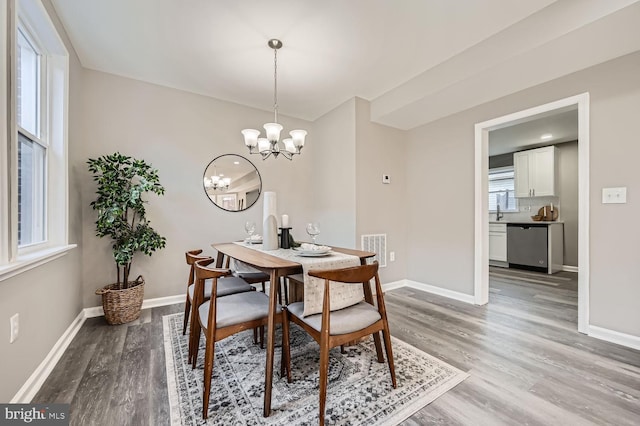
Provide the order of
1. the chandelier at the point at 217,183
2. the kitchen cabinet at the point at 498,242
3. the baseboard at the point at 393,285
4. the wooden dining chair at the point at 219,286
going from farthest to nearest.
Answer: the kitchen cabinet at the point at 498,242 < the baseboard at the point at 393,285 < the chandelier at the point at 217,183 < the wooden dining chair at the point at 219,286

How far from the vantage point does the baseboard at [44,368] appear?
1438 mm

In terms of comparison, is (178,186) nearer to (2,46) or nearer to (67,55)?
(67,55)

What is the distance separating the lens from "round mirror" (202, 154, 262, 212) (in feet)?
11.2

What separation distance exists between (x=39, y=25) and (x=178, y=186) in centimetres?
168

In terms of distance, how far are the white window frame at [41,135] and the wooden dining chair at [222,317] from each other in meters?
0.89

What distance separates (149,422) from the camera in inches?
52.4

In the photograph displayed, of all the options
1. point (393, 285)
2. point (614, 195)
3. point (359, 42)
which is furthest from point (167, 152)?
point (614, 195)

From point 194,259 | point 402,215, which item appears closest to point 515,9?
point 402,215

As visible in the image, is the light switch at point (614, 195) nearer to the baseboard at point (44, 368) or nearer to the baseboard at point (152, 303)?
the baseboard at point (44, 368)

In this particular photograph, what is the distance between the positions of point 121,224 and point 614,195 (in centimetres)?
439

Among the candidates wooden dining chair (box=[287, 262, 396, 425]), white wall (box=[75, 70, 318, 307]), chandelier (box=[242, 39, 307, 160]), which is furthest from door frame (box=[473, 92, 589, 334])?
white wall (box=[75, 70, 318, 307])

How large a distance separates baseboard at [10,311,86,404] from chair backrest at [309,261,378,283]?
171 centimetres

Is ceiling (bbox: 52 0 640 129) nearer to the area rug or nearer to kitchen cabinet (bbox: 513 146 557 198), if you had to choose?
the area rug

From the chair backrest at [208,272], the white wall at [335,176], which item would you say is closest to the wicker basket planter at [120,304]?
the chair backrest at [208,272]
